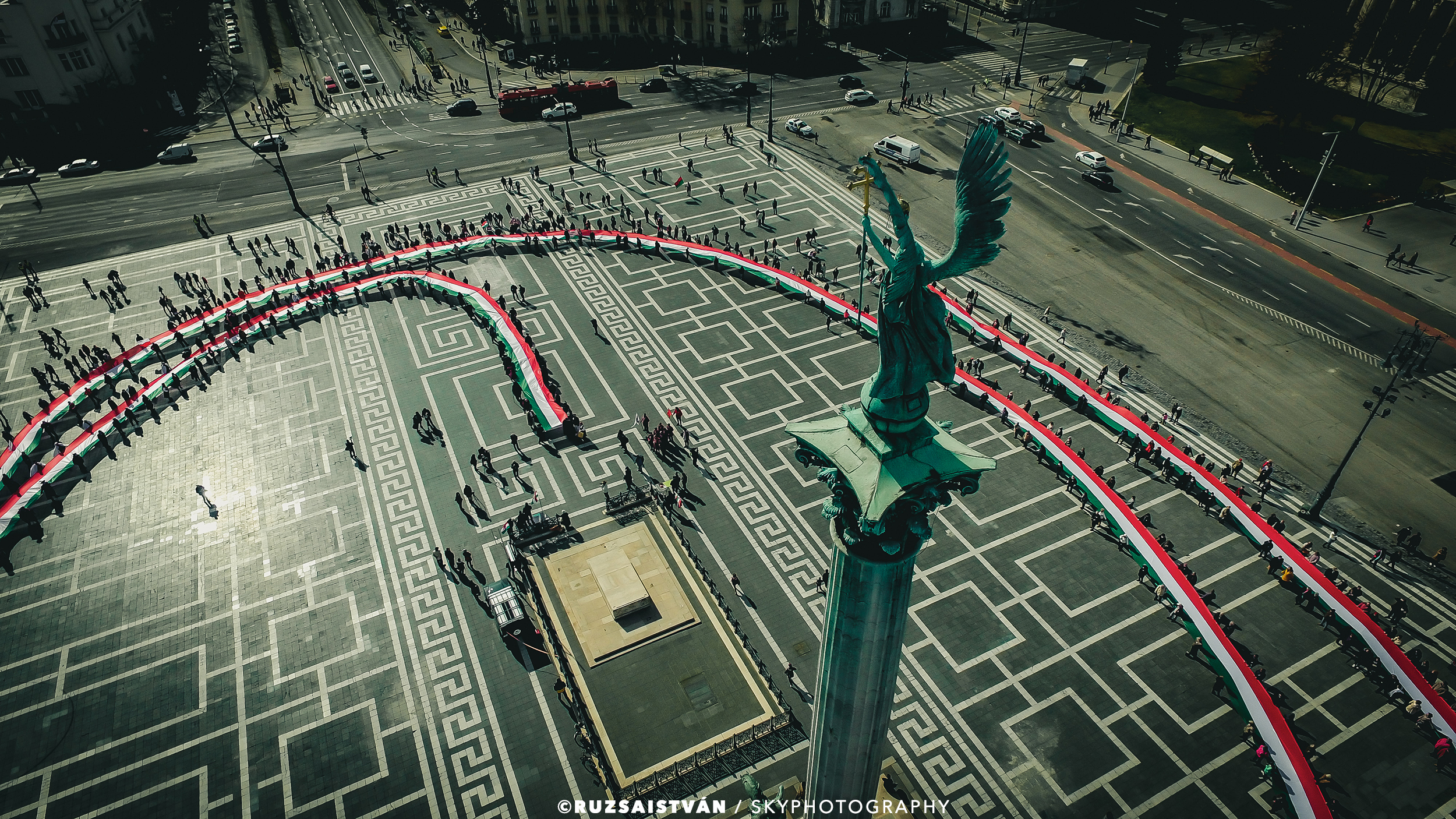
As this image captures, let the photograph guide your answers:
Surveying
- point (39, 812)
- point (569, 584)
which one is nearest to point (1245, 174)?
point (569, 584)

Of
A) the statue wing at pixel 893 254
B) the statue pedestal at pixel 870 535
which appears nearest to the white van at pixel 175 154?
the statue pedestal at pixel 870 535

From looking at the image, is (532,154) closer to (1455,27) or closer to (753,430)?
(753,430)

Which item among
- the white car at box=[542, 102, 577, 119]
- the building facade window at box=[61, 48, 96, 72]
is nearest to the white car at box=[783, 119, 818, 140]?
the white car at box=[542, 102, 577, 119]

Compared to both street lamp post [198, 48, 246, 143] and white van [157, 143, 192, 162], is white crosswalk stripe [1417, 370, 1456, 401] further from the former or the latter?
white van [157, 143, 192, 162]

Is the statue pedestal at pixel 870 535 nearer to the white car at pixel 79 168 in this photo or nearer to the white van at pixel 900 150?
the white van at pixel 900 150

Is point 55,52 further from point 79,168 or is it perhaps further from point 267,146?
point 267,146
